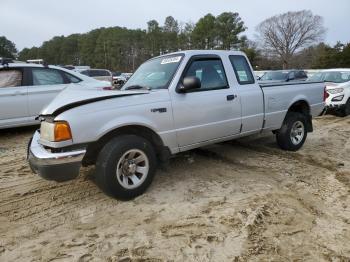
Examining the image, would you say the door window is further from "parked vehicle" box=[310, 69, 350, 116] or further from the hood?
"parked vehicle" box=[310, 69, 350, 116]

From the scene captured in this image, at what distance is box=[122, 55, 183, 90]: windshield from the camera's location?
15.0 ft

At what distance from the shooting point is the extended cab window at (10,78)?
722cm

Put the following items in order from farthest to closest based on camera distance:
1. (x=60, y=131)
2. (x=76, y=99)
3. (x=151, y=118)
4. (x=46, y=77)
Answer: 1. (x=46, y=77)
2. (x=151, y=118)
3. (x=76, y=99)
4. (x=60, y=131)

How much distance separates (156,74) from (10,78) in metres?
4.17

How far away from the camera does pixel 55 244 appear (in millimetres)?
3180

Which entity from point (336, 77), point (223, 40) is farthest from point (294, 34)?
point (336, 77)

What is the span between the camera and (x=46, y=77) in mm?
7762

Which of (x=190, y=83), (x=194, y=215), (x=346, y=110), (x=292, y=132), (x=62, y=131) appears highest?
(x=190, y=83)

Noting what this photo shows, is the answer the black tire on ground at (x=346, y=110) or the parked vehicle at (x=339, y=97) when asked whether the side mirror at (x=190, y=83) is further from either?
the black tire on ground at (x=346, y=110)

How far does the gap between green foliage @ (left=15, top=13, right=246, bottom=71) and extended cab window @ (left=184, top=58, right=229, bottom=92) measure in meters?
61.4

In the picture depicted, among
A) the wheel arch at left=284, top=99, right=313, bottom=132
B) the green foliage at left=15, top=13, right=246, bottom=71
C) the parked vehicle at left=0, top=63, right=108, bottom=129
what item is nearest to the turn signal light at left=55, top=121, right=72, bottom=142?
the parked vehicle at left=0, top=63, right=108, bottom=129

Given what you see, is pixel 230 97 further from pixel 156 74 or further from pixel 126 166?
pixel 126 166

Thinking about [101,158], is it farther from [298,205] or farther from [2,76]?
[2,76]

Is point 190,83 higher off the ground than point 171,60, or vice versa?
point 171,60
